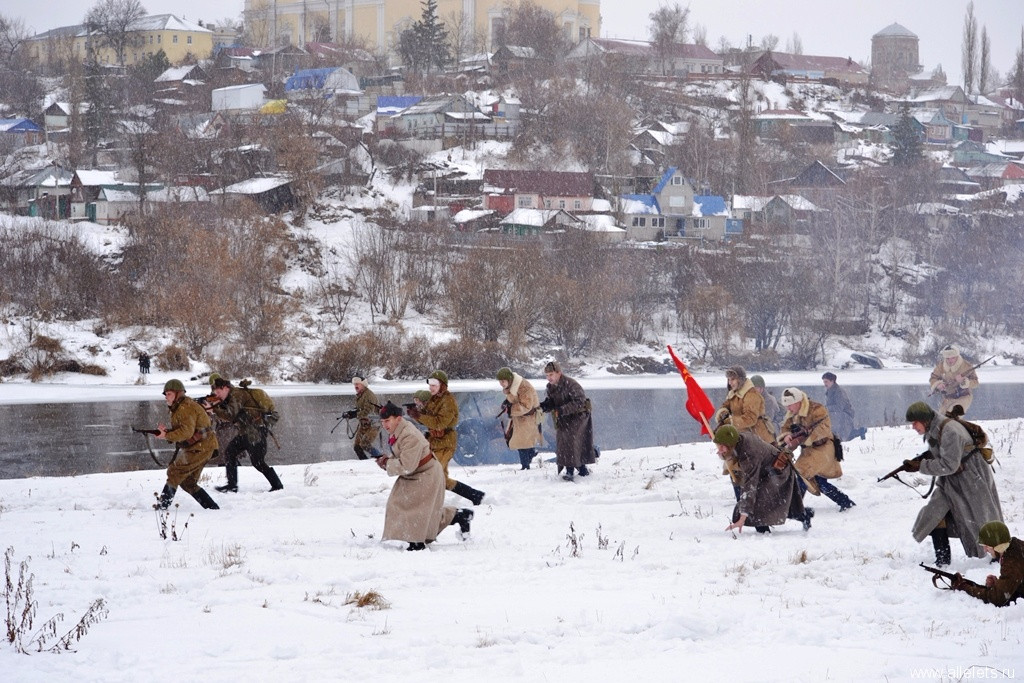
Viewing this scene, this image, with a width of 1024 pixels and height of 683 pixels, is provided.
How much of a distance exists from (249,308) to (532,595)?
33709 millimetres

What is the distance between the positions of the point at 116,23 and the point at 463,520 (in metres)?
90.4

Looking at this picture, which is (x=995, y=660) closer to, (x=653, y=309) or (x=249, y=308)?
(x=249, y=308)

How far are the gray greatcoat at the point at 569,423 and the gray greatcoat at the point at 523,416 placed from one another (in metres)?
0.54

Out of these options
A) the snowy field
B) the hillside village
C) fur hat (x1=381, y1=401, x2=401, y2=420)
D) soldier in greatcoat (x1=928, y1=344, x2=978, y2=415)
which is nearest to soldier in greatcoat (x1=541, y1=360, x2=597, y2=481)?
the snowy field

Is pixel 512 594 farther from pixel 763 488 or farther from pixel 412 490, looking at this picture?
pixel 763 488

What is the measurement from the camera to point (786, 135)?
243ft

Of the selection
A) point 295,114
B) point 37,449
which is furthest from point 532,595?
point 295,114

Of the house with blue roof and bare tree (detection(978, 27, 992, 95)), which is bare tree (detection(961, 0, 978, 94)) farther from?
the house with blue roof

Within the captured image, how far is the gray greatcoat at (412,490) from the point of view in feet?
29.4

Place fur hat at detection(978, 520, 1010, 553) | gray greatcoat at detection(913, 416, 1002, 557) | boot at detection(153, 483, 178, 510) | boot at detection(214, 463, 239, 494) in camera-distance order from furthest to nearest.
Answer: boot at detection(214, 463, 239, 494)
boot at detection(153, 483, 178, 510)
gray greatcoat at detection(913, 416, 1002, 557)
fur hat at detection(978, 520, 1010, 553)

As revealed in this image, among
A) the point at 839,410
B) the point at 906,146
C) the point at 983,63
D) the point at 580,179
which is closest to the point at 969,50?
the point at 983,63

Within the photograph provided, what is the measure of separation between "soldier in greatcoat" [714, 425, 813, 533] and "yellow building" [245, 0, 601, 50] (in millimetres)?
81827

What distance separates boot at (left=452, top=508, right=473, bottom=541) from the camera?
945 cm

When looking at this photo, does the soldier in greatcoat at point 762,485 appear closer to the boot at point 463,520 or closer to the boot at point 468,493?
the boot at point 463,520
